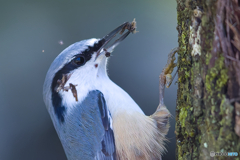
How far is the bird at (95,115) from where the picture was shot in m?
1.52

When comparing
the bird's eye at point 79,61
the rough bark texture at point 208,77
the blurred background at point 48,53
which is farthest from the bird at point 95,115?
the blurred background at point 48,53

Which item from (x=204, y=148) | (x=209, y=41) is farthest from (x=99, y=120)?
(x=209, y=41)

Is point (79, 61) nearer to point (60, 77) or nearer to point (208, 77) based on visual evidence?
point (60, 77)

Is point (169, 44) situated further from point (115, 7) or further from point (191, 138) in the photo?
Answer: point (191, 138)

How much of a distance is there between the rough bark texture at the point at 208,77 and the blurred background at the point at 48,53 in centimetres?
120

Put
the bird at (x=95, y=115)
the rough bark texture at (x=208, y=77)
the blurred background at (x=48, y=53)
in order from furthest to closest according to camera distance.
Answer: the blurred background at (x=48, y=53) < the bird at (x=95, y=115) < the rough bark texture at (x=208, y=77)

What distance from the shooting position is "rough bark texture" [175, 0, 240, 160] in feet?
2.42

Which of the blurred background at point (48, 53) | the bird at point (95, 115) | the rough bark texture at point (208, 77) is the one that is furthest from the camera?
the blurred background at point (48, 53)

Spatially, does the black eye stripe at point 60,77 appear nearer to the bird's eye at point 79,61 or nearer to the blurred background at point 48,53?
the bird's eye at point 79,61

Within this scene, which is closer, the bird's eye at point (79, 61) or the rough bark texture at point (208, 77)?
the rough bark texture at point (208, 77)

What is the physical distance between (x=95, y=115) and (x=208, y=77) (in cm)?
91

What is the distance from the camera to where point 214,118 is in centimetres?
83

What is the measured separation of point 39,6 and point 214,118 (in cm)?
218

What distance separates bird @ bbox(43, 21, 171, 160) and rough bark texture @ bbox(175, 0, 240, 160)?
420mm
